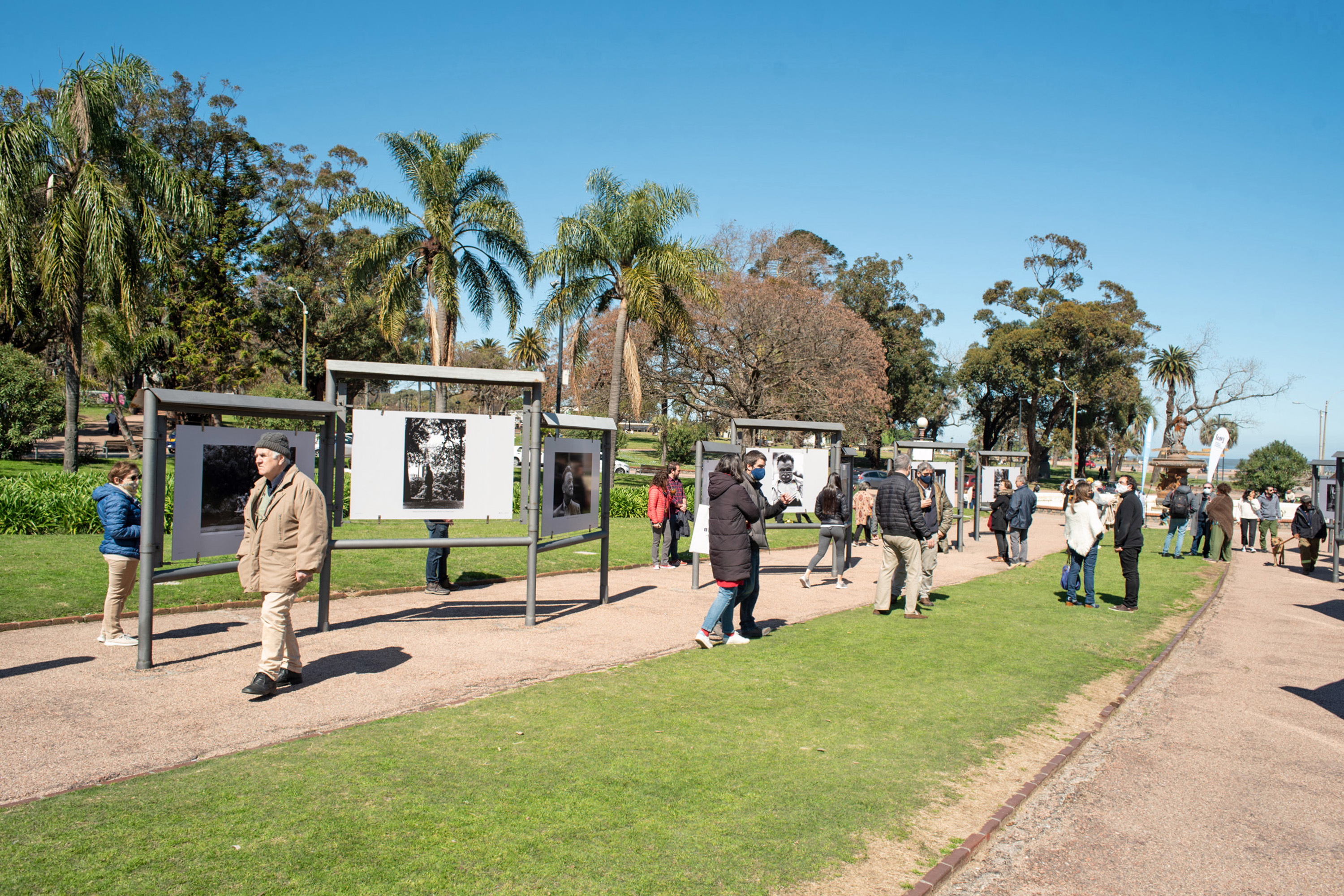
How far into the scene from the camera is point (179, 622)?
26.6 ft

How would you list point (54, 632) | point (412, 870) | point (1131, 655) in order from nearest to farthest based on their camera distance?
point (412, 870), point (54, 632), point (1131, 655)

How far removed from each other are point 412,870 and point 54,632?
→ 589 centimetres

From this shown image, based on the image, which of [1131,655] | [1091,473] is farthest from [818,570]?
[1091,473]

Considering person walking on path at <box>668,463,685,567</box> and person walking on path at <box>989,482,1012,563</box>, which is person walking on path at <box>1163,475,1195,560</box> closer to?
person walking on path at <box>989,482,1012,563</box>

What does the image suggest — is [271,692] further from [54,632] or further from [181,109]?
[181,109]

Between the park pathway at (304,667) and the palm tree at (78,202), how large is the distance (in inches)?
556

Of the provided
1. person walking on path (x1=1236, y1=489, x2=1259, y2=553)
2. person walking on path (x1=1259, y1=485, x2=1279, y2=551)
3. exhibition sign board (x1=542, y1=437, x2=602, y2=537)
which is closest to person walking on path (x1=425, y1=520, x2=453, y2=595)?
exhibition sign board (x1=542, y1=437, x2=602, y2=537)

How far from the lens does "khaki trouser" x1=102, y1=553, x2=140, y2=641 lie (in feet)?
22.7

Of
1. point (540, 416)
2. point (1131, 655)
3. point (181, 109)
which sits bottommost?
Result: point (1131, 655)

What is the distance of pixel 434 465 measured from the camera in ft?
27.3

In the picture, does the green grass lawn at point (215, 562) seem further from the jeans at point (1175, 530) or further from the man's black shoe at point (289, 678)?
the jeans at point (1175, 530)

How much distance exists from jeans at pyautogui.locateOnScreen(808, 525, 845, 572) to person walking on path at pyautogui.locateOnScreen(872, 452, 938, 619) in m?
2.20

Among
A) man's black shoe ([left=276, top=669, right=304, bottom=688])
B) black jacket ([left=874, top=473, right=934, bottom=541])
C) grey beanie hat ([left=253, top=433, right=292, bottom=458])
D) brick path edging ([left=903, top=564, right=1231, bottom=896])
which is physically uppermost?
grey beanie hat ([left=253, top=433, right=292, bottom=458])

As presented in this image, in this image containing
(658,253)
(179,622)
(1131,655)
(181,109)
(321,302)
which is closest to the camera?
(179,622)
